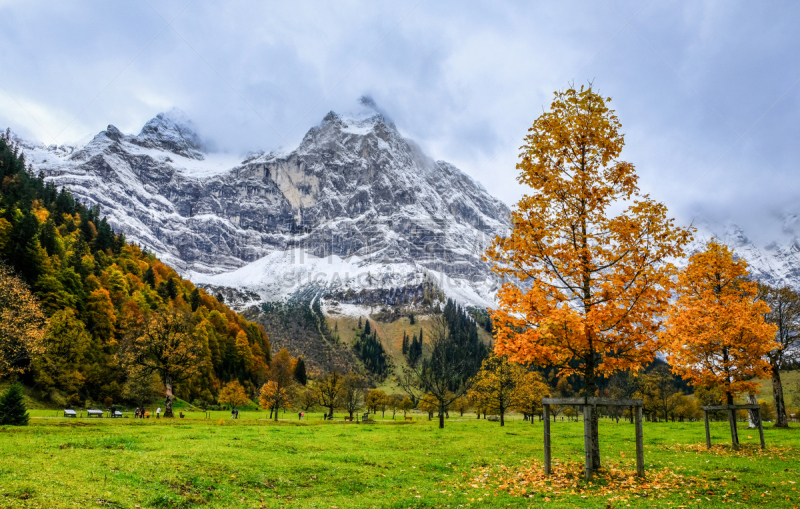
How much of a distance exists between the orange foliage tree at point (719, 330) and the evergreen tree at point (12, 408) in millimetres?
38624

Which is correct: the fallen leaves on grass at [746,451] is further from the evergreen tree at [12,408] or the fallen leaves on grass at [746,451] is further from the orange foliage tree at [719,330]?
the evergreen tree at [12,408]

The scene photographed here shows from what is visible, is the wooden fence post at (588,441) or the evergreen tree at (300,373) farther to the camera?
the evergreen tree at (300,373)

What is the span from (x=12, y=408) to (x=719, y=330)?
41945 mm

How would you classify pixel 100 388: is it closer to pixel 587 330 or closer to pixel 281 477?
pixel 281 477

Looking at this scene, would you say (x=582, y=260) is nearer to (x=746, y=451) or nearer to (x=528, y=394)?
(x=746, y=451)

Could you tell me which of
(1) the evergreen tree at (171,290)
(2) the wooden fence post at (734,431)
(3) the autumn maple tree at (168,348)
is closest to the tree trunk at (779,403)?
(2) the wooden fence post at (734,431)

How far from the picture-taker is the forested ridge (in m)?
63.6

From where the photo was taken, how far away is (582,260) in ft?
46.0

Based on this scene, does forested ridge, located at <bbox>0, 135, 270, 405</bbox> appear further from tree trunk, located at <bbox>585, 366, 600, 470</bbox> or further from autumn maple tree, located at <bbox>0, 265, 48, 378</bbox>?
tree trunk, located at <bbox>585, 366, 600, 470</bbox>

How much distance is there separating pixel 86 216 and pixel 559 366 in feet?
467

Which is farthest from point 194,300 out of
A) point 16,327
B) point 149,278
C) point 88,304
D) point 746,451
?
point 746,451

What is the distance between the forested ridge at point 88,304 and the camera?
2504 inches

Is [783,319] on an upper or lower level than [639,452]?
upper

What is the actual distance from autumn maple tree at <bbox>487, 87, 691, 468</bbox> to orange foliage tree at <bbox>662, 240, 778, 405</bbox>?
9.48 metres
